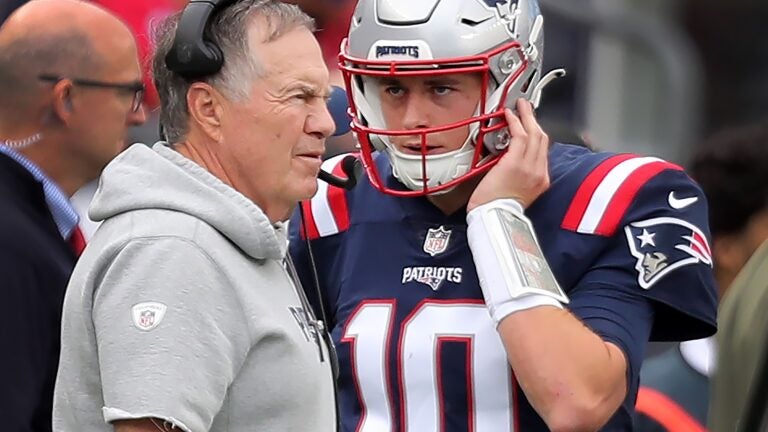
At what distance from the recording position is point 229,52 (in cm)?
307

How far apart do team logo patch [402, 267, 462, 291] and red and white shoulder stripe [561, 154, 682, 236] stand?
0.22 metres

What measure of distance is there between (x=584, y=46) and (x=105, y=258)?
5435 millimetres

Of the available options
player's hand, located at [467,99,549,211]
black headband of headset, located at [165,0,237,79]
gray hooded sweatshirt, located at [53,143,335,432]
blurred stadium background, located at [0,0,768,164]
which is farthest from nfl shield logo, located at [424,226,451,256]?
blurred stadium background, located at [0,0,768,164]

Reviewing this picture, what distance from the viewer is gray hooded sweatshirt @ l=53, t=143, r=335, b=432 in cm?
281

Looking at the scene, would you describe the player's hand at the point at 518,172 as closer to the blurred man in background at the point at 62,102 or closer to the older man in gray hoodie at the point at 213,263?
the older man in gray hoodie at the point at 213,263

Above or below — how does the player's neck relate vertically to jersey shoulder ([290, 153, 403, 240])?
above

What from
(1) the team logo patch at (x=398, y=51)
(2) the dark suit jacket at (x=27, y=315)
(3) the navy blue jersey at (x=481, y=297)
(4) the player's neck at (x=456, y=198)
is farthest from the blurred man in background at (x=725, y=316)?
(2) the dark suit jacket at (x=27, y=315)

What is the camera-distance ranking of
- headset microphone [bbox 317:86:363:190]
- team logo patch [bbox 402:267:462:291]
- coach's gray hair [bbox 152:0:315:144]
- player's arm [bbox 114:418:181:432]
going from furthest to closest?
headset microphone [bbox 317:86:363:190]
team logo patch [bbox 402:267:462:291]
coach's gray hair [bbox 152:0:315:144]
player's arm [bbox 114:418:181:432]

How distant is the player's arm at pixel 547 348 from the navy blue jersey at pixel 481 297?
0.07m

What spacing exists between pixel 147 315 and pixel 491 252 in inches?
28.1

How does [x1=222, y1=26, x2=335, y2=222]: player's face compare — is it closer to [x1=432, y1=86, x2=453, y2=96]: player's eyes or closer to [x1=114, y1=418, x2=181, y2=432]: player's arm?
[x1=432, y1=86, x2=453, y2=96]: player's eyes

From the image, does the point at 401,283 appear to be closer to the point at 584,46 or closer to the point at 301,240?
the point at 301,240

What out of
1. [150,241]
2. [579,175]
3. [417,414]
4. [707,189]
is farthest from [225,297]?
[707,189]

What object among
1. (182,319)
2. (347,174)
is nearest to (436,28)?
(347,174)
